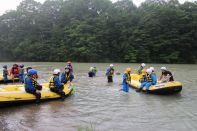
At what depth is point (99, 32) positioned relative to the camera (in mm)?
44969

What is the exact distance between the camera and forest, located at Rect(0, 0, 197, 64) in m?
42.8

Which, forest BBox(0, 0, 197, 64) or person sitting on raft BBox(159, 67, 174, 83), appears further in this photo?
forest BBox(0, 0, 197, 64)

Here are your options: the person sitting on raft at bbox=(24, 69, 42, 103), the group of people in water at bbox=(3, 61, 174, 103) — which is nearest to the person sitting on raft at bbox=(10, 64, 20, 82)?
the group of people in water at bbox=(3, 61, 174, 103)

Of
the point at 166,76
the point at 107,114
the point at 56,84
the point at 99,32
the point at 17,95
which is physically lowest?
the point at 107,114

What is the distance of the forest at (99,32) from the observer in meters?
42.8

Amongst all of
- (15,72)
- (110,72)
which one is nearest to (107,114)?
(110,72)

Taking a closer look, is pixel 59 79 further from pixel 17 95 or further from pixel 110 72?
pixel 110 72

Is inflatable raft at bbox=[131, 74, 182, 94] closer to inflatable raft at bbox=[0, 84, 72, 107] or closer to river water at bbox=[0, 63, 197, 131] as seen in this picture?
river water at bbox=[0, 63, 197, 131]

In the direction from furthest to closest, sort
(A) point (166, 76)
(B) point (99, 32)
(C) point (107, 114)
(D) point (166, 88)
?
(B) point (99, 32)
(A) point (166, 76)
(D) point (166, 88)
(C) point (107, 114)

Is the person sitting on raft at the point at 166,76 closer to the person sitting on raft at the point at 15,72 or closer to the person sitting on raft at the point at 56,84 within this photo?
the person sitting on raft at the point at 56,84

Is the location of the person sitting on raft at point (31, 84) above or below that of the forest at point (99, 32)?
below

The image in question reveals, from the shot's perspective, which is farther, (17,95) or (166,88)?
(166,88)

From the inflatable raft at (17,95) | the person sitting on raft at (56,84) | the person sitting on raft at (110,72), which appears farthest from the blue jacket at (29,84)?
the person sitting on raft at (110,72)

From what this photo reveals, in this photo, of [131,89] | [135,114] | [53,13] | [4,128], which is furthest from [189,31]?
[4,128]
